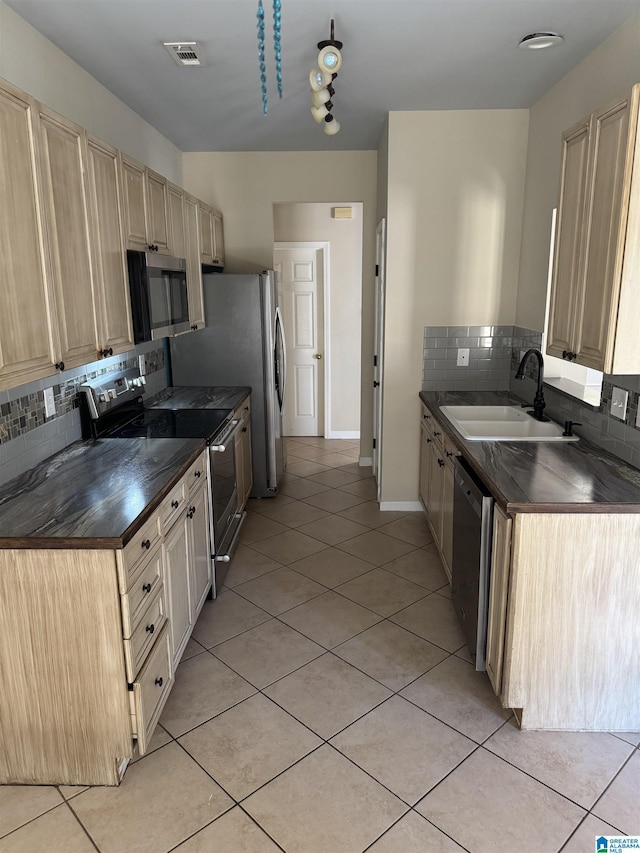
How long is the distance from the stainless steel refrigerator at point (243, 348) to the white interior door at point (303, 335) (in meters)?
1.80

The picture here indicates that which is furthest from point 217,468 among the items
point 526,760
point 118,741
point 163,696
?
point 526,760

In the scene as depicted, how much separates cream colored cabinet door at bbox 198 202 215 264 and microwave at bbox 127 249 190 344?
64 centimetres

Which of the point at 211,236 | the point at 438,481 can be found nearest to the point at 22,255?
the point at 438,481

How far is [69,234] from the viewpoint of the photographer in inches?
90.4

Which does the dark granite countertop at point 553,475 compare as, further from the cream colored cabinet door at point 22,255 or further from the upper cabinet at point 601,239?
the cream colored cabinet door at point 22,255

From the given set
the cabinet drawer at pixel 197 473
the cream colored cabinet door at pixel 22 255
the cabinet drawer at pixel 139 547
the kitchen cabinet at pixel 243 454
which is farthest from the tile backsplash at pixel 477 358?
the cream colored cabinet door at pixel 22 255

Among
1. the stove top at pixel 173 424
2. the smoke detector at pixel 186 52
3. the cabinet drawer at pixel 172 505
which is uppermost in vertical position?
the smoke detector at pixel 186 52

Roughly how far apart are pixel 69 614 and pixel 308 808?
1.00m

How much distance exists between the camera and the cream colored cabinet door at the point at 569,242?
2.43 meters

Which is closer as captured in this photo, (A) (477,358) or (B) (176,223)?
(B) (176,223)

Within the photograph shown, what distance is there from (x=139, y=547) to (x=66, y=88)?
7.40 ft

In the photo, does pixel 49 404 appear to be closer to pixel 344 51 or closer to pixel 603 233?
pixel 344 51

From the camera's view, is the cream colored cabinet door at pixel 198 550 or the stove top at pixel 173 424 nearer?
the cream colored cabinet door at pixel 198 550

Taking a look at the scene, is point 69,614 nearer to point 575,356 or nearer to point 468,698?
point 468,698
